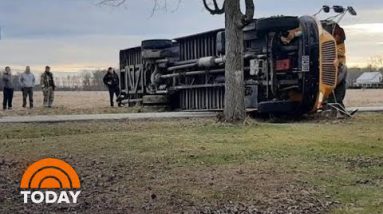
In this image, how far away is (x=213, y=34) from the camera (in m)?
20.5

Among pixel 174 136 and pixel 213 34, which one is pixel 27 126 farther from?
pixel 213 34

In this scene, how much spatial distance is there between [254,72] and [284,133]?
483 centimetres

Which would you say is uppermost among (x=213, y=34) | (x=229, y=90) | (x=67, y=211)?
(x=213, y=34)

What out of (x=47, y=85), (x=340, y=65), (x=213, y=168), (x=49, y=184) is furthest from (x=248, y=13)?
(x=47, y=85)

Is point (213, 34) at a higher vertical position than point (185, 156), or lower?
higher

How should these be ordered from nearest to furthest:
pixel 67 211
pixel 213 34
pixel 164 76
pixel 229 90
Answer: pixel 67 211, pixel 229 90, pixel 213 34, pixel 164 76

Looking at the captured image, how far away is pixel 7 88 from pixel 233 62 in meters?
15.6

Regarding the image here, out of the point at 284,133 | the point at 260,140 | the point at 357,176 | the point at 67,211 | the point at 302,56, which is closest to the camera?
the point at 67,211

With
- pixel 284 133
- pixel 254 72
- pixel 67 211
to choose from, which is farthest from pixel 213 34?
A: pixel 67 211

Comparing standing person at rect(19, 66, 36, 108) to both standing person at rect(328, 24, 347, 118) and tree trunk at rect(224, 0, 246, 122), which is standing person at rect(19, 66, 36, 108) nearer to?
standing person at rect(328, 24, 347, 118)

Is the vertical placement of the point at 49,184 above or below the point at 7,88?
below

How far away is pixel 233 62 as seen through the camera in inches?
570

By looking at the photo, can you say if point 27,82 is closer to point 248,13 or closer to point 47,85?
point 47,85

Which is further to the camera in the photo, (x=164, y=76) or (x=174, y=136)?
(x=164, y=76)
